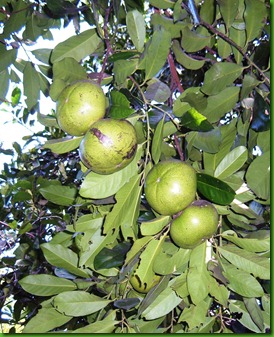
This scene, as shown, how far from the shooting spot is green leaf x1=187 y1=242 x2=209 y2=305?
1.31m

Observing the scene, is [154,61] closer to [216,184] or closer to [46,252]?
[216,184]

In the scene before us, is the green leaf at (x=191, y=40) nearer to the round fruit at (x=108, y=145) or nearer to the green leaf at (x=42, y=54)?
the round fruit at (x=108, y=145)

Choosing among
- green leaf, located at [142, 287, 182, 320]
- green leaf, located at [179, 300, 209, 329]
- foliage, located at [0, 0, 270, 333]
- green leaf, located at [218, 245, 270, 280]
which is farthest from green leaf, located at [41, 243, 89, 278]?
green leaf, located at [218, 245, 270, 280]

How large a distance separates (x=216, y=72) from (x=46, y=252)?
945 millimetres

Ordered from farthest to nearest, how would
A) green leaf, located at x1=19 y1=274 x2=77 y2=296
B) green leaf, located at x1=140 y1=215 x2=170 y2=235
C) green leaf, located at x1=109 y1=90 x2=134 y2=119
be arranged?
green leaf, located at x1=19 y1=274 x2=77 y2=296
green leaf, located at x1=140 y1=215 x2=170 y2=235
green leaf, located at x1=109 y1=90 x2=134 y2=119

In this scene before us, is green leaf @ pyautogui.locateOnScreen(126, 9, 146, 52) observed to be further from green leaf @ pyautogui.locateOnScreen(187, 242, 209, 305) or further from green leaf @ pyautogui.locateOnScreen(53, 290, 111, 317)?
green leaf @ pyautogui.locateOnScreen(53, 290, 111, 317)

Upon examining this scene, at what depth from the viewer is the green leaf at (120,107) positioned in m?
1.19

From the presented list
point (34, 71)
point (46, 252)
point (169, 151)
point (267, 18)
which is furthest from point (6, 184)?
point (267, 18)

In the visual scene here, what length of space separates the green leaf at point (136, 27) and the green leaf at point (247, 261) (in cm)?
77

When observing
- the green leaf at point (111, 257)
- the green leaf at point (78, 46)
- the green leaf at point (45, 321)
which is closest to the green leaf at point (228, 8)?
the green leaf at point (78, 46)

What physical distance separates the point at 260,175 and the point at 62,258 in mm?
824

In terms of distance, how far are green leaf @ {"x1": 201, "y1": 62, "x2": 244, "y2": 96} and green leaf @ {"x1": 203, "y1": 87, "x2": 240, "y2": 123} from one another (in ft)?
0.06

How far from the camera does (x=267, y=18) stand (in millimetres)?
1567

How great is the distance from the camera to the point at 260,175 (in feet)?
4.46
